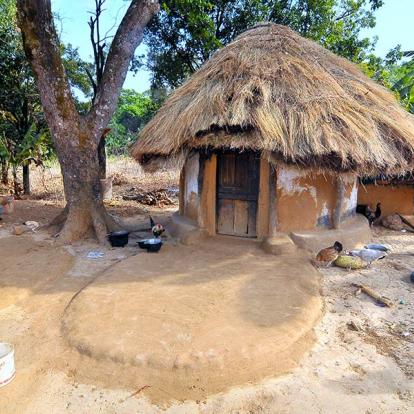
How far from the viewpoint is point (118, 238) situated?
7258 mm

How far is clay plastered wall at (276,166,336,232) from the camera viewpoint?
6.87 m

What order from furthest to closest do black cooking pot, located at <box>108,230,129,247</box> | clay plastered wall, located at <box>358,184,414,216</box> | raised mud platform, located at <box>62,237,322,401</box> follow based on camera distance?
clay plastered wall, located at <box>358,184,414,216</box>, black cooking pot, located at <box>108,230,129,247</box>, raised mud platform, located at <box>62,237,322,401</box>

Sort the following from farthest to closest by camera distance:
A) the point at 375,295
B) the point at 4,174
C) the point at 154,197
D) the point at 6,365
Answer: the point at 154,197, the point at 4,174, the point at 375,295, the point at 6,365

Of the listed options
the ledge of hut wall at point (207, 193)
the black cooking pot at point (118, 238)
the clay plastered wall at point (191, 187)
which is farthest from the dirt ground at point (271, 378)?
the clay plastered wall at point (191, 187)

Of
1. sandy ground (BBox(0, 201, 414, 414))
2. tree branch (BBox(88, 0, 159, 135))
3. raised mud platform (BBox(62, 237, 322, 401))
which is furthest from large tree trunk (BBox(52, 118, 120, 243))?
raised mud platform (BBox(62, 237, 322, 401))

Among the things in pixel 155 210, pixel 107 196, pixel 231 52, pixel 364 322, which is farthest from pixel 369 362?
pixel 107 196

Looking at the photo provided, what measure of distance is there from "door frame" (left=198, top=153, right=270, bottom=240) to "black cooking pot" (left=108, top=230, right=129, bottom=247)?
149 cm

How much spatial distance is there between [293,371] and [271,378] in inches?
9.5

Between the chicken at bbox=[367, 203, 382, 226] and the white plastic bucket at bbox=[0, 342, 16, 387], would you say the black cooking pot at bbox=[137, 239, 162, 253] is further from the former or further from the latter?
the chicken at bbox=[367, 203, 382, 226]

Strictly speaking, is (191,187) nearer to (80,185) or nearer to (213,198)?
(213,198)

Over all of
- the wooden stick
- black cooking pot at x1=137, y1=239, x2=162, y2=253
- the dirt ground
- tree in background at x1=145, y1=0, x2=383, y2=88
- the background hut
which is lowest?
the dirt ground

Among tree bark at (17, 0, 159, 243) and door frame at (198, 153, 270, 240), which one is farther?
tree bark at (17, 0, 159, 243)

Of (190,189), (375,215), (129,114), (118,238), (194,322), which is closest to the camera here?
(194,322)

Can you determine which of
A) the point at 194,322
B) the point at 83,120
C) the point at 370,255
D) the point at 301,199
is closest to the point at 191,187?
the point at 301,199
